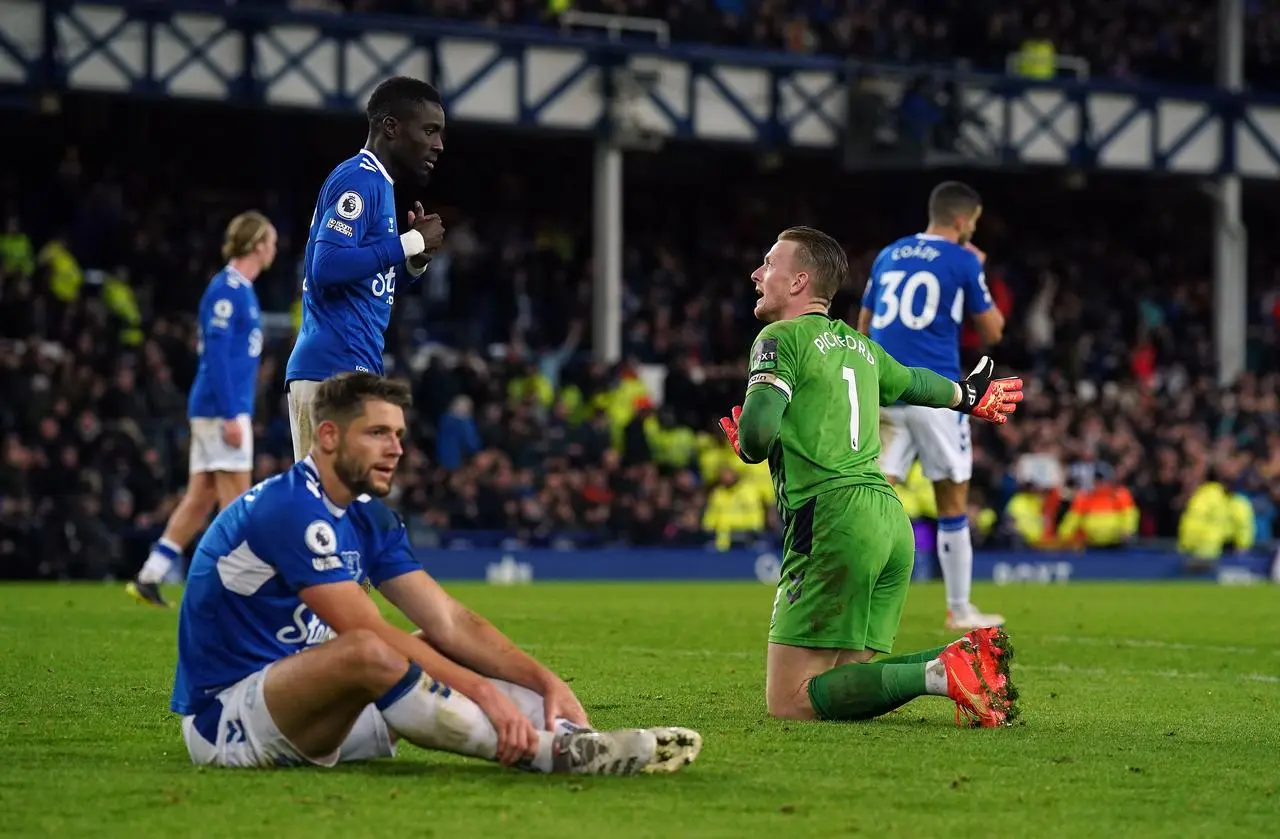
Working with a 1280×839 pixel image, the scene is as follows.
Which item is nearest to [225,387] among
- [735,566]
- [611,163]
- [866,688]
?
[866,688]

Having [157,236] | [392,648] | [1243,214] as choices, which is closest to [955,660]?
[392,648]

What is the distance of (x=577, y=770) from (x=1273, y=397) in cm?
2753

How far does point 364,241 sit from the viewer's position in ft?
29.9

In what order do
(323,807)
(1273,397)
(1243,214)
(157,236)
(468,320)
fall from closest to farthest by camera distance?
(323,807)
(157,236)
(468,320)
(1273,397)
(1243,214)

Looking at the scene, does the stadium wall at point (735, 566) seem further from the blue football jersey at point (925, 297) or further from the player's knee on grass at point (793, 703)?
the player's knee on grass at point (793, 703)

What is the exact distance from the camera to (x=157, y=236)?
25422 mm

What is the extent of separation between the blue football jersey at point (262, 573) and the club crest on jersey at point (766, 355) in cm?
183

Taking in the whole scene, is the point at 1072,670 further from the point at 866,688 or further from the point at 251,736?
the point at 251,736

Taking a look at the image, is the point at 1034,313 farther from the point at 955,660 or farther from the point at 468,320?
the point at 955,660

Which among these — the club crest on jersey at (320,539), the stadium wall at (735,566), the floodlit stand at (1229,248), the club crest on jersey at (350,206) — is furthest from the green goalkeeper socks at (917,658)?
the floodlit stand at (1229,248)

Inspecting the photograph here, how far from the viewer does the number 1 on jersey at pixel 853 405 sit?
7895 millimetres

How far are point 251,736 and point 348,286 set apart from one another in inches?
133

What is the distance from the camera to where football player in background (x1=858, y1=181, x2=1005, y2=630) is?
12781mm

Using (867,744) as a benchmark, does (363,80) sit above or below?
above
